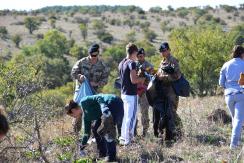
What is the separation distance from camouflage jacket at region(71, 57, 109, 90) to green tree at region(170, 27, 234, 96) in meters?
20.2

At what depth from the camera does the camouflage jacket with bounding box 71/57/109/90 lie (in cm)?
768

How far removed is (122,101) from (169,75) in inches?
48.7

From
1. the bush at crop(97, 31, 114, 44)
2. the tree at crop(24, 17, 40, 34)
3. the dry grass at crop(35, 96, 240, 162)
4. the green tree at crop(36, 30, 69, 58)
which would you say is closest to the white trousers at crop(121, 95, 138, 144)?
the dry grass at crop(35, 96, 240, 162)

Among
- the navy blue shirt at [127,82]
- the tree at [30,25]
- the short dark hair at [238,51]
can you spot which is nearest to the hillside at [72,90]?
the tree at [30,25]

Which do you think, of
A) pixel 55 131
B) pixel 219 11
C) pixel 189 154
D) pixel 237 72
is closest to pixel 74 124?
pixel 55 131

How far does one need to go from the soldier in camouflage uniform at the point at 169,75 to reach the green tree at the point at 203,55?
66.3 feet

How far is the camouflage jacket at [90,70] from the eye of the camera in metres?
7.68

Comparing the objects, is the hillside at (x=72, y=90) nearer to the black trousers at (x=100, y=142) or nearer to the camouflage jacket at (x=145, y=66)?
the black trousers at (x=100, y=142)

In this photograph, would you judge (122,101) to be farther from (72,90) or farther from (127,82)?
(72,90)

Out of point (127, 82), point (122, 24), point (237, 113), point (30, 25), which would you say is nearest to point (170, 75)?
point (127, 82)

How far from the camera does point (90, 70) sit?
25.3 ft

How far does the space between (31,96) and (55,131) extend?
0.95m

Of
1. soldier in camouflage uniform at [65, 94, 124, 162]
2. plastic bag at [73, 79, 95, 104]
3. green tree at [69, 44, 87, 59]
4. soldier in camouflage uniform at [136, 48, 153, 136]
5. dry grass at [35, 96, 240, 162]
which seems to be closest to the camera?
soldier in camouflage uniform at [65, 94, 124, 162]

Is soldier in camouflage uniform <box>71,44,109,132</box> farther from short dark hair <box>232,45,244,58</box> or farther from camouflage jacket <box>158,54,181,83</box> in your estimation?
short dark hair <box>232,45,244,58</box>
